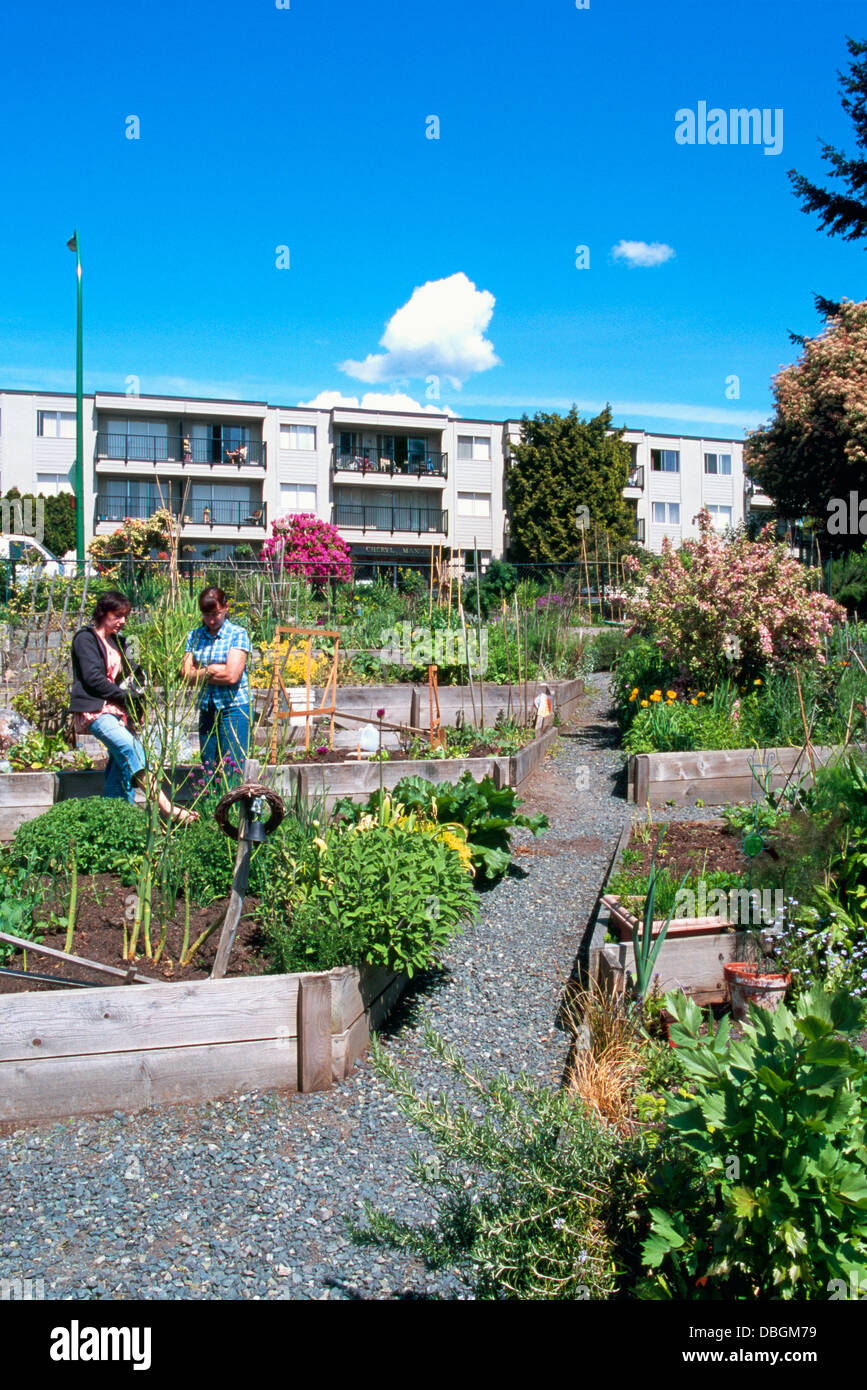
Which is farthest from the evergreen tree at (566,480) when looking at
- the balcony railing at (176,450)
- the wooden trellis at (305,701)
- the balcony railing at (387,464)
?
the wooden trellis at (305,701)

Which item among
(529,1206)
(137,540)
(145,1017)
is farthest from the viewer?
(137,540)

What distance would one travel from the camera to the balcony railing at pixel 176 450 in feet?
125

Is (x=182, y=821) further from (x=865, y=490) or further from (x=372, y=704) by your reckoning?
(x=865, y=490)

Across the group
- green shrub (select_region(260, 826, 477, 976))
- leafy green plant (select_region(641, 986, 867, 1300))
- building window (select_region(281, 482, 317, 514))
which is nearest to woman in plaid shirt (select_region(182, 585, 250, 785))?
green shrub (select_region(260, 826, 477, 976))

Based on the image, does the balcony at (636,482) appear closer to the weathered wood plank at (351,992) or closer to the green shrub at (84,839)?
the green shrub at (84,839)

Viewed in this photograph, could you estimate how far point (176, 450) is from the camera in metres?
39.2

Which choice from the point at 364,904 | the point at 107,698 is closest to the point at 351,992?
the point at 364,904

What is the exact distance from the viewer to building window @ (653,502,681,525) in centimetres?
4509

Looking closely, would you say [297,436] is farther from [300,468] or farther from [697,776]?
[697,776]

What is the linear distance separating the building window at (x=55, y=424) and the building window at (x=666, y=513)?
86.2ft

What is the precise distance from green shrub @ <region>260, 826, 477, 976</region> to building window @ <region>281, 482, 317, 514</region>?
3733 centimetres

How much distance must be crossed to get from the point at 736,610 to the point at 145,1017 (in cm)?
655

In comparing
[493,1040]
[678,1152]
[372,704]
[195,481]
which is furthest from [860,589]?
[195,481]
